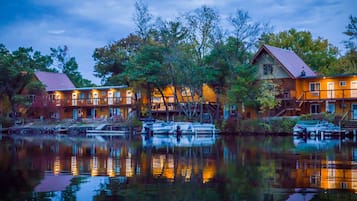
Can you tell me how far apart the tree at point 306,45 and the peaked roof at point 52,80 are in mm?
36051

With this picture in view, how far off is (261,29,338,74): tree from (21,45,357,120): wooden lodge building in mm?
10718

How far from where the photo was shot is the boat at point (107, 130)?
191 ft

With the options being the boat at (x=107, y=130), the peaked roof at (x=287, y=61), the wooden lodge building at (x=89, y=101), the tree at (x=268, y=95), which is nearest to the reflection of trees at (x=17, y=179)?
the tree at (x=268, y=95)

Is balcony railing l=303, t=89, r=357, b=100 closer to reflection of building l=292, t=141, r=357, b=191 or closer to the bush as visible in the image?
reflection of building l=292, t=141, r=357, b=191

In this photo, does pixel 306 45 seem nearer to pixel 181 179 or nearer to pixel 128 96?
pixel 128 96

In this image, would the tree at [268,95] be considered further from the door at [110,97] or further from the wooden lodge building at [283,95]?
the door at [110,97]

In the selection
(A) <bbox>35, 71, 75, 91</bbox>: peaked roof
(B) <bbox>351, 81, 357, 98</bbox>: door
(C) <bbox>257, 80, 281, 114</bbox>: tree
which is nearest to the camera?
(B) <bbox>351, 81, 357, 98</bbox>: door

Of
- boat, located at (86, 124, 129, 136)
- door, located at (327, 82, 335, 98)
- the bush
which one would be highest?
door, located at (327, 82, 335, 98)

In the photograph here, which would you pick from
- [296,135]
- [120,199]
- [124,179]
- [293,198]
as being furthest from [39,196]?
[296,135]

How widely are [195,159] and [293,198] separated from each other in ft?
36.4

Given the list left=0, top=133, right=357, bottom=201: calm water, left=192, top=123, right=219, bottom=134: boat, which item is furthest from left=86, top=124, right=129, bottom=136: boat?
left=0, top=133, right=357, bottom=201: calm water

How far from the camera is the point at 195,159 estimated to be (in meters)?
22.8

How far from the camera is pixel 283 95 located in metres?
53.5

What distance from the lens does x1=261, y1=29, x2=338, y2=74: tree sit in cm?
6912
